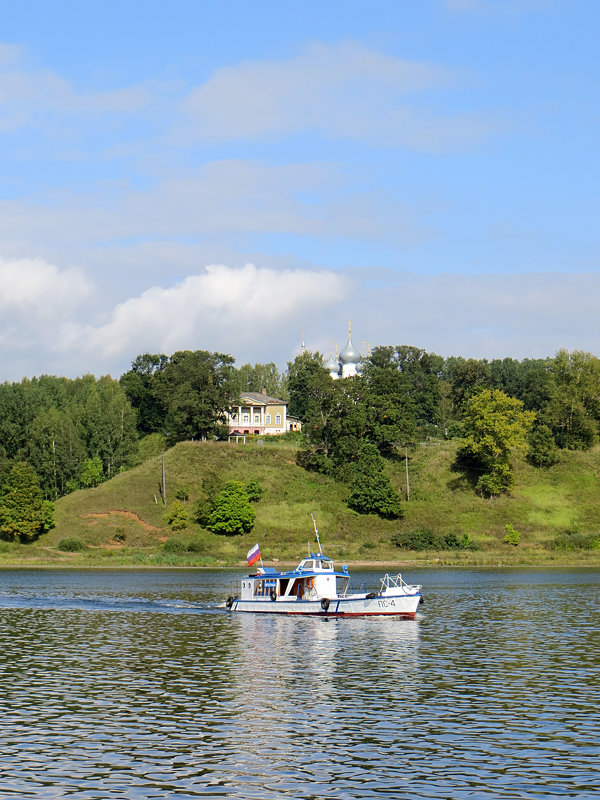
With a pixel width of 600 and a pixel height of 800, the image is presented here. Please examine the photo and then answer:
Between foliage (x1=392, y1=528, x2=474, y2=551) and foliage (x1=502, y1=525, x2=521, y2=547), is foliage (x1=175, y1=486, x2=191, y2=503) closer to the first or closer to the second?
foliage (x1=392, y1=528, x2=474, y2=551)

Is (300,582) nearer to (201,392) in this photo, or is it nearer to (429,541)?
(429,541)

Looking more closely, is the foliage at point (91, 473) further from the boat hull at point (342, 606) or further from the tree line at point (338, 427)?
the boat hull at point (342, 606)

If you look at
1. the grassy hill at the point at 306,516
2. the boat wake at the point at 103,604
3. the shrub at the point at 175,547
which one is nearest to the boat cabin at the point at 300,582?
the boat wake at the point at 103,604

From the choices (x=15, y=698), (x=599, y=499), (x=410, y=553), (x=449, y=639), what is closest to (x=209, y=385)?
(x=410, y=553)

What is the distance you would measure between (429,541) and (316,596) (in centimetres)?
6753

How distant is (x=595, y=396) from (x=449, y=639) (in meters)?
132

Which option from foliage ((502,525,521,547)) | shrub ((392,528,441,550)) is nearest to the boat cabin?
shrub ((392,528,441,550))

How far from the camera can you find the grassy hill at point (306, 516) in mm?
131500

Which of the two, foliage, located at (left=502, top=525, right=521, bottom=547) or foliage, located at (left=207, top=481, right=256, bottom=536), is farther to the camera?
foliage, located at (left=207, top=481, right=256, bottom=536)

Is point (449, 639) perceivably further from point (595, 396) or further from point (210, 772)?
point (595, 396)

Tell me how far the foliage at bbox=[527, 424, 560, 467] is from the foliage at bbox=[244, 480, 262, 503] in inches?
1877

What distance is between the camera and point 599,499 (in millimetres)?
152500

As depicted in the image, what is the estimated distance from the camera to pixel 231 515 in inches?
5625

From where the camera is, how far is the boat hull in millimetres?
67188
